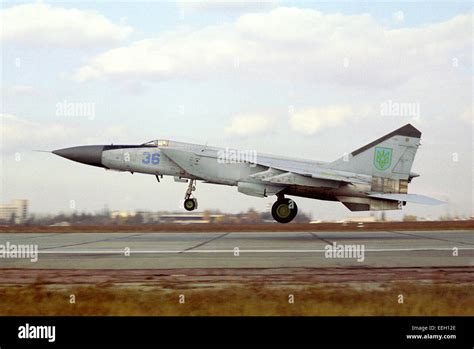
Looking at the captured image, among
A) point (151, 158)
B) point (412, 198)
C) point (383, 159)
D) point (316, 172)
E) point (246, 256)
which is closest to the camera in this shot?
point (246, 256)

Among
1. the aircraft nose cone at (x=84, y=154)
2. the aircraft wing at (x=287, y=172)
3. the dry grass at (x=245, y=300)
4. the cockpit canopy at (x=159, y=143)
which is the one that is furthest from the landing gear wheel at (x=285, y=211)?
the dry grass at (x=245, y=300)

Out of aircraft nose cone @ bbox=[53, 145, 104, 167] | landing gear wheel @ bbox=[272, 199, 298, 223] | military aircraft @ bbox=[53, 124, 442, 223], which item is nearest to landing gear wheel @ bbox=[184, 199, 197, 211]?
military aircraft @ bbox=[53, 124, 442, 223]

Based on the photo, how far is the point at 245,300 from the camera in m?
11.2

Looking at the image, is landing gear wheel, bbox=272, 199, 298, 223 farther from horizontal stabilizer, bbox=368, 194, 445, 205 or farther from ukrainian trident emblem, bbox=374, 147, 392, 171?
ukrainian trident emblem, bbox=374, 147, 392, 171

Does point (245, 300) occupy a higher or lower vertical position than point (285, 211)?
lower

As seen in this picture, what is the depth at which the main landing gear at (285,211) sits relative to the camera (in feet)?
80.1

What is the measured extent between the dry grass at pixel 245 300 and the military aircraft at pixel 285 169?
1173cm

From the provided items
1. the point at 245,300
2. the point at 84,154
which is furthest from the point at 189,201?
the point at 245,300

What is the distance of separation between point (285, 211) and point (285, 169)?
1.87 m

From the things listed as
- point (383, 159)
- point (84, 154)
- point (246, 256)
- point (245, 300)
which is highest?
point (84, 154)

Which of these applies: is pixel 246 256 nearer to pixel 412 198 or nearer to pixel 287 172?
pixel 287 172
